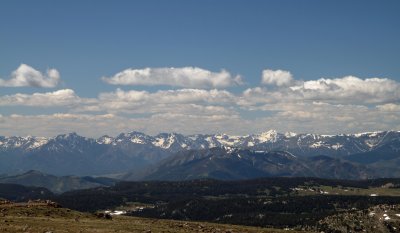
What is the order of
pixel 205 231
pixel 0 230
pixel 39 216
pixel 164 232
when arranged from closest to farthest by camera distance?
pixel 0 230
pixel 164 232
pixel 205 231
pixel 39 216

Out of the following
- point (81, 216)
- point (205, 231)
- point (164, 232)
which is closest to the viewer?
point (164, 232)

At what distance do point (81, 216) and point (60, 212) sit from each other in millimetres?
3687

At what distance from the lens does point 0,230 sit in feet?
185

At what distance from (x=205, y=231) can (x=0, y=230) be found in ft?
90.9

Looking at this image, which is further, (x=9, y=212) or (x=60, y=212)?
(x=60, y=212)

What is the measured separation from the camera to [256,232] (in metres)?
82.8

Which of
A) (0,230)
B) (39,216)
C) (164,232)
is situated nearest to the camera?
(0,230)

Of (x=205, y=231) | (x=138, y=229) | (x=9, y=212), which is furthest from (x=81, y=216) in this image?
(x=205, y=231)

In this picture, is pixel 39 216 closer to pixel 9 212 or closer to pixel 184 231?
pixel 9 212

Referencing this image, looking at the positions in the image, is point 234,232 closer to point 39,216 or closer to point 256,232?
point 256,232

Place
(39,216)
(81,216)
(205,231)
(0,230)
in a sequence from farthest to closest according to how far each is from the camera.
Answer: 1. (81,216)
2. (39,216)
3. (205,231)
4. (0,230)

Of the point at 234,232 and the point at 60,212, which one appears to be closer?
the point at 234,232

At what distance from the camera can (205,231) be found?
233 feet

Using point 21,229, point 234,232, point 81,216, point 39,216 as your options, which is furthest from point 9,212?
point 234,232
